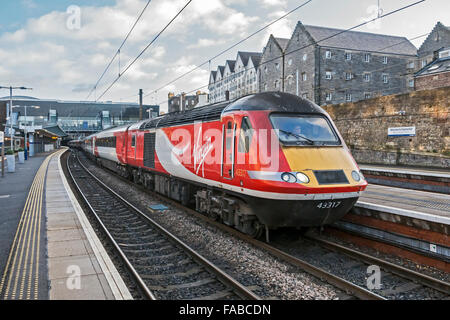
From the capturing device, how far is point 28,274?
6168 mm

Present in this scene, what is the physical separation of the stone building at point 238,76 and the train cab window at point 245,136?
49149 millimetres

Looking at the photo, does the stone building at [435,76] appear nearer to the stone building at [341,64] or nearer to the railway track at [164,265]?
the stone building at [341,64]

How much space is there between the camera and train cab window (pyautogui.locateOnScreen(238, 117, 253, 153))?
7938 mm

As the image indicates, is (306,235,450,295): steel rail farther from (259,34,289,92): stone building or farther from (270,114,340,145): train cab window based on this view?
(259,34,289,92): stone building

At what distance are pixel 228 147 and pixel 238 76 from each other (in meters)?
60.7

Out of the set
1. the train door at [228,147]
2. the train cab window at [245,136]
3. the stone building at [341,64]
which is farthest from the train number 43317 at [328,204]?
the stone building at [341,64]

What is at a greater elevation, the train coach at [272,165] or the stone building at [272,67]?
the stone building at [272,67]

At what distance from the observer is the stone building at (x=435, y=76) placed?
34094mm

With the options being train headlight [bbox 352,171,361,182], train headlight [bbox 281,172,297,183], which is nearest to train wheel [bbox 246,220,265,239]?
train headlight [bbox 281,172,297,183]

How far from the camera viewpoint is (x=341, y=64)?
44.7 m

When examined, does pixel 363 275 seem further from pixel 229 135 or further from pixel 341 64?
pixel 341 64

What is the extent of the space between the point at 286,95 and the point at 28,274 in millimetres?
6564

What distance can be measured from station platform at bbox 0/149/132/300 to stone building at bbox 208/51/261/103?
4878cm

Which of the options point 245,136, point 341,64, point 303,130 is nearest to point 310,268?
point 303,130
